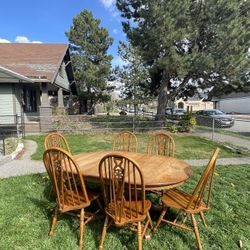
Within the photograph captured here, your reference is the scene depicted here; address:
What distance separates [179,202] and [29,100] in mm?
13020

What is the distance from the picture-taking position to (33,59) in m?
15.4

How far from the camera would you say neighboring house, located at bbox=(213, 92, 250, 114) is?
39.2m

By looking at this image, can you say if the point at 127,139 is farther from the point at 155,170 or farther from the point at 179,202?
the point at 179,202

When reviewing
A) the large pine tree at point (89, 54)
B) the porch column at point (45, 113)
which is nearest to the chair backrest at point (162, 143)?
the porch column at point (45, 113)

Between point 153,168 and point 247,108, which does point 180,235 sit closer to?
point 153,168

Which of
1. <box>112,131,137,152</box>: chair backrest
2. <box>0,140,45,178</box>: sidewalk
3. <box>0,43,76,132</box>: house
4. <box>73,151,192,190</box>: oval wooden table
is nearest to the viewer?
<box>73,151,192,190</box>: oval wooden table

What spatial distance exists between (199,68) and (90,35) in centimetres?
1767

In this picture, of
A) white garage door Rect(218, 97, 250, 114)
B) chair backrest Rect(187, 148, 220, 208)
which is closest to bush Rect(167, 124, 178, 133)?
chair backrest Rect(187, 148, 220, 208)

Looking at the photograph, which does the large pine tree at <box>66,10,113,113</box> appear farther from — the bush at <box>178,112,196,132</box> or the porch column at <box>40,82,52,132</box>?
the bush at <box>178,112,196,132</box>

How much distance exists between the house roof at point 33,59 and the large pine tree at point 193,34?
4897mm

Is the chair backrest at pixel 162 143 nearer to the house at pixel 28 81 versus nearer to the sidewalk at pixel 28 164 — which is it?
the sidewalk at pixel 28 164

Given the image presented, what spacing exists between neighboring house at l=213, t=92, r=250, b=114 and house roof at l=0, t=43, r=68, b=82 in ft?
90.6

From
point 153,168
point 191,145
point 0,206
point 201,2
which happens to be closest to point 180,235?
point 153,168

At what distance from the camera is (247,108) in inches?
1528
